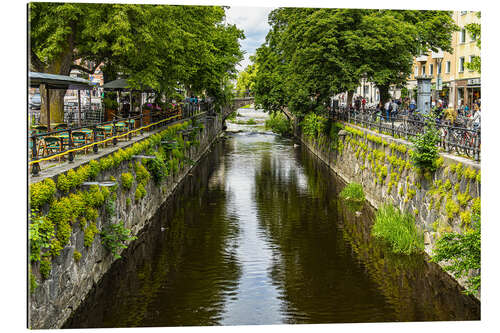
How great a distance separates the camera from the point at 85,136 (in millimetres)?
15602

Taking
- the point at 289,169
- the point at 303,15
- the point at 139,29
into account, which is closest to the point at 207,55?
the point at 303,15

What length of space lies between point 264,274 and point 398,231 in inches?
195

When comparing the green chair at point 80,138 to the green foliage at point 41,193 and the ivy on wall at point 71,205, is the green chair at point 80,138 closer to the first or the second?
the ivy on wall at point 71,205

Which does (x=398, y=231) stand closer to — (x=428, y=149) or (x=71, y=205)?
(x=428, y=149)

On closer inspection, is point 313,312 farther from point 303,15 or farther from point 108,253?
point 303,15

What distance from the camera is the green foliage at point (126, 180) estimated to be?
56.3 feet

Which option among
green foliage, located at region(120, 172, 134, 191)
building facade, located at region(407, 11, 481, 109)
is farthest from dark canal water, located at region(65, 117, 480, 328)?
building facade, located at region(407, 11, 481, 109)

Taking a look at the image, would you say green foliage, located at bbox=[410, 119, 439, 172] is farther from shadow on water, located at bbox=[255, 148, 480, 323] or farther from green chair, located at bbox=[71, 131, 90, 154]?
green chair, located at bbox=[71, 131, 90, 154]

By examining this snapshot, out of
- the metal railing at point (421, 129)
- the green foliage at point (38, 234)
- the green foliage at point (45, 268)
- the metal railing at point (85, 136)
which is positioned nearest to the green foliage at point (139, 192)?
the metal railing at point (85, 136)

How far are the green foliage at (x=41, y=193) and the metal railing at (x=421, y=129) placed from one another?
9.38 metres

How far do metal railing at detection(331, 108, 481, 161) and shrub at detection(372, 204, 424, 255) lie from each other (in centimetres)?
266
